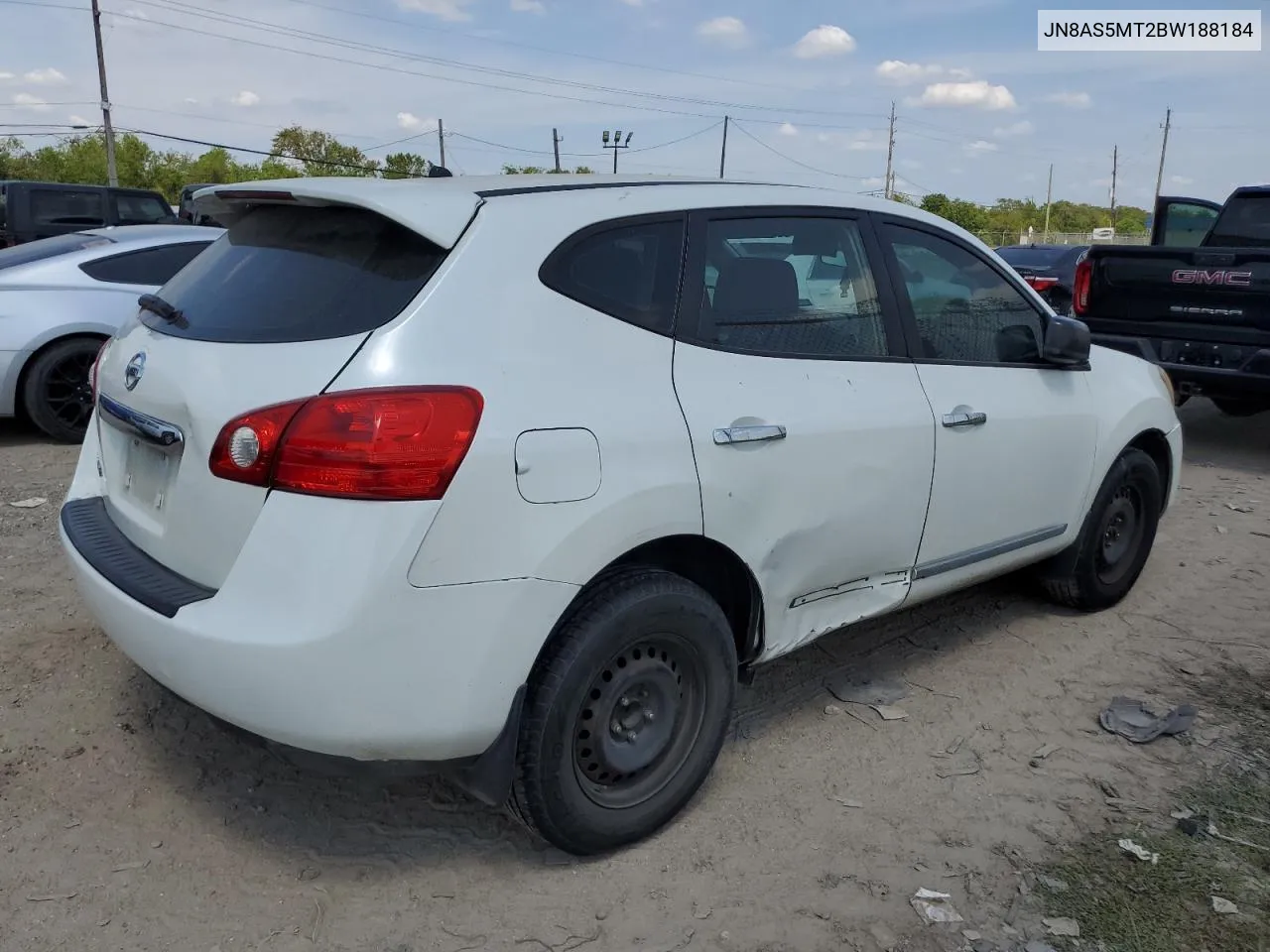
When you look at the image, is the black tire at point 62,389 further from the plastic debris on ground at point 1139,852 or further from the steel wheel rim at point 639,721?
the plastic debris on ground at point 1139,852

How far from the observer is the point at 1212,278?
748 cm

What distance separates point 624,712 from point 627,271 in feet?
3.88

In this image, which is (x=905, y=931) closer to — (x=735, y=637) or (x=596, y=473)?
(x=735, y=637)

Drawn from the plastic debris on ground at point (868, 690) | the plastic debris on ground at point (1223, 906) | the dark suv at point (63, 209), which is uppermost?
the dark suv at point (63, 209)

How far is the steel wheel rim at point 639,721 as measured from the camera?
9.04 ft

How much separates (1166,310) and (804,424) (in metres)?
6.03

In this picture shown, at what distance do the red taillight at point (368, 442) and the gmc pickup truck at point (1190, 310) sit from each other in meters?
6.78

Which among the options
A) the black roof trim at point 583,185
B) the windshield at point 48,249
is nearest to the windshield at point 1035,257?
the windshield at point 48,249

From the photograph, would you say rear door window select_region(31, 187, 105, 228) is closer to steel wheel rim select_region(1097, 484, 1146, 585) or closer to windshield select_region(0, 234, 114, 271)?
windshield select_region(0, 234, 114, 271)

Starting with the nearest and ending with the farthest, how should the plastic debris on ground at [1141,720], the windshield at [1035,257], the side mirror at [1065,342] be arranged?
the plastic debris on ground at [1141,720] → the side mirror at [1065,342] → the windshield at [1035,257]

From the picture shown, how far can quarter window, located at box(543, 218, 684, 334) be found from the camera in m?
2.72

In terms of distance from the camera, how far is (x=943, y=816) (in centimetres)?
314

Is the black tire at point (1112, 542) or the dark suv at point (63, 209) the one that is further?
the dark suv at point (63, 209)

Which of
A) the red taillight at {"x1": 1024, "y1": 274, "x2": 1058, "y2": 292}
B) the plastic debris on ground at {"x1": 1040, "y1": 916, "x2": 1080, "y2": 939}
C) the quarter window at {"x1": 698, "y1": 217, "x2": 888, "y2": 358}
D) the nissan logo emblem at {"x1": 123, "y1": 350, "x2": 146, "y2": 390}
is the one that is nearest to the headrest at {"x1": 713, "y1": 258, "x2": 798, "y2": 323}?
the quarter window at {"x1": 698, "y1": 217, "x2": 888, "y2": 358}
